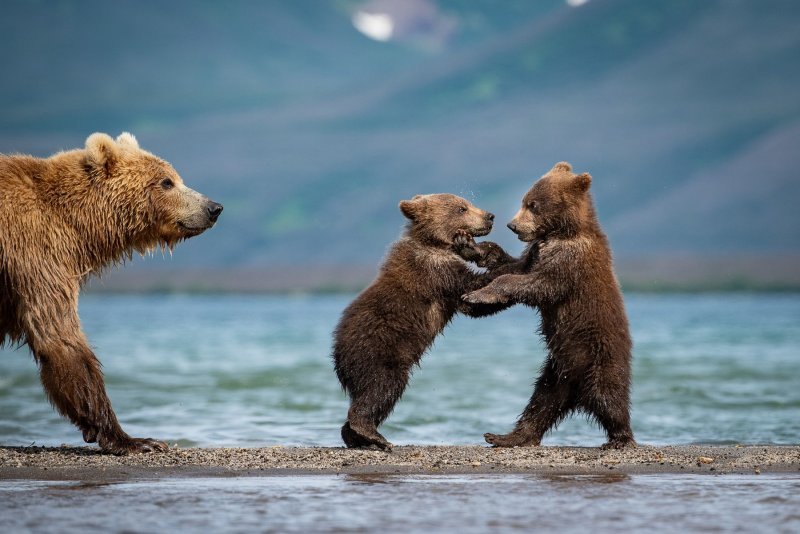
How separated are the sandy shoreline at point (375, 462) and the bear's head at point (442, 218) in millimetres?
1719

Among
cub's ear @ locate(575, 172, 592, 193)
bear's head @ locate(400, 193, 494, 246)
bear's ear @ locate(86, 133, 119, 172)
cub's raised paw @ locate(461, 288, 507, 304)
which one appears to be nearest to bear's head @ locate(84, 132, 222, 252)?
bear's ear @ locate(86, 133, 119, 172)

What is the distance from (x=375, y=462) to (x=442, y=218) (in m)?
2.26

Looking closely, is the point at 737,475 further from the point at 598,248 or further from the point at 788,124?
the point at 788,124

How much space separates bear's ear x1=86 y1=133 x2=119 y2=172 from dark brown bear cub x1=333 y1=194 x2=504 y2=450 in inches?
70.3

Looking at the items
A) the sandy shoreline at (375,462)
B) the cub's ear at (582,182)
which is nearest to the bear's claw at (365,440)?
the sandy shoreline at (375,462)

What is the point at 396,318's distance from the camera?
8.16 m

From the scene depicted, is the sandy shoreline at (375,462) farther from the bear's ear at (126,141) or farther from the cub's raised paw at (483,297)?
the bear's ear at (126,141)

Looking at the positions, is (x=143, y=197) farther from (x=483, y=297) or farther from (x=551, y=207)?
(x=551, y=207)

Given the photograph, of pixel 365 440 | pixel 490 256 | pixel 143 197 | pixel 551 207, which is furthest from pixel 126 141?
pixel 551 207

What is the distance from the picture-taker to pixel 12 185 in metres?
7.48

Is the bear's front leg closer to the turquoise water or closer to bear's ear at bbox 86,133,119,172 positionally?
bear's ear at bbox 86,133,119,172

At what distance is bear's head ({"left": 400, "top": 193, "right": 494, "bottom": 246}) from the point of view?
888cm

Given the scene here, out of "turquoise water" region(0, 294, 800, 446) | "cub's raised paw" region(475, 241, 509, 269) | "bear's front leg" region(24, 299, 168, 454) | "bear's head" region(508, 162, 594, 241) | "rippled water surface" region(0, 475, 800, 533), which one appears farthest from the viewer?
"turquoise water" region(0, 294, 800, 446)

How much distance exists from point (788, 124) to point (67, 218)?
19655 centimetres
